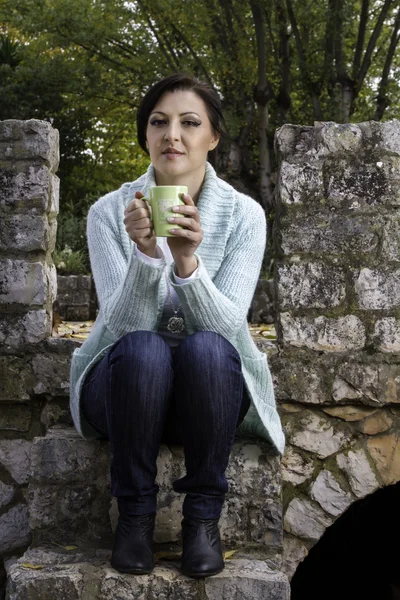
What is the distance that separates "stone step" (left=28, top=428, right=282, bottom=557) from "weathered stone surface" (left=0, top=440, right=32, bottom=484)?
108cm

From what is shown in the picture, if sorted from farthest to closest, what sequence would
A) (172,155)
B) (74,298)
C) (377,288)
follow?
1. (74,298)
2. (377,288)
3. (172,155)

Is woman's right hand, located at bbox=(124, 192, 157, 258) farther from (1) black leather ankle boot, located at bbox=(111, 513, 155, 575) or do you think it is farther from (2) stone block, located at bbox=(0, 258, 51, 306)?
(2) stone block, located at bbox=(0, 258, 51, 306)

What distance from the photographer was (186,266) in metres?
2.23

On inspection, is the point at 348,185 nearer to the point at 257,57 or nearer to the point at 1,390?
the point at 1,390

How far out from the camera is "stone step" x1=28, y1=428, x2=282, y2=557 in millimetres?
2482

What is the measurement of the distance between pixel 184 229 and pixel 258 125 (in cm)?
760

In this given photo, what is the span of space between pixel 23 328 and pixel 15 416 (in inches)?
16.8

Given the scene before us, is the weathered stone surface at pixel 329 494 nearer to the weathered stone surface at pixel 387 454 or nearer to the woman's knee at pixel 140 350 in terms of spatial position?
the weathered stone surface at pixel 387 454

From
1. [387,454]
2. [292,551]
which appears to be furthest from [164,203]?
[292,551]

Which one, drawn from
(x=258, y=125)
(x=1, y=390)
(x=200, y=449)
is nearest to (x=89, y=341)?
(x=200, y=449)

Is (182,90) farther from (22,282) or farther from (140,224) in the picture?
(22,282)

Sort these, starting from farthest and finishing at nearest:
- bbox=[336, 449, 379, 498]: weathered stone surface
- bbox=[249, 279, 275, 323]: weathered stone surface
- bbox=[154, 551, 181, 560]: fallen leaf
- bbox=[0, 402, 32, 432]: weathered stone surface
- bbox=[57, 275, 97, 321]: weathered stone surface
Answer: bbox=[249, 279, 275, 323]: weathered stone surface → bbox=[57, 275, 97, 321]: weathered stone surface → bbox=[0, 402, 32, 432]: weathered stone surface → bbox=[336, 449, 379, 498]: weathered stone surface → bbox=[154, 551, 181, 560]: fallen leaf

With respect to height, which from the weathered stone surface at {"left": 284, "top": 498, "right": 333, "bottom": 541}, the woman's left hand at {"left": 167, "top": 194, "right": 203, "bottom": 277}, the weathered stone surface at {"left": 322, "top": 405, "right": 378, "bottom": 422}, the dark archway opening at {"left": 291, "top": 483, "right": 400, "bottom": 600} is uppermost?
the woman's left hand at {"left": 167, "top": 194, "right": 203, "bottom": 277}

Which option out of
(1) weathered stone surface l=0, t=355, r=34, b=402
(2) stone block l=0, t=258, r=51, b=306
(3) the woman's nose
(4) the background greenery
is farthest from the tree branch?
(3) the woman's nose
